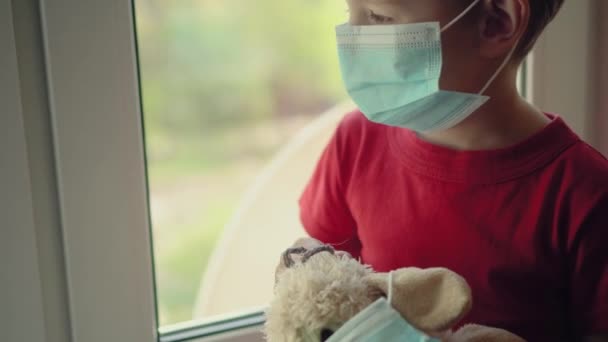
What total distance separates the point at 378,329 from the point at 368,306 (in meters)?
0.02

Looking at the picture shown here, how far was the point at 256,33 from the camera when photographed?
3.28 ft

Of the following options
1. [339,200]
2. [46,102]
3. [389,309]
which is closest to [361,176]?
[339,200]

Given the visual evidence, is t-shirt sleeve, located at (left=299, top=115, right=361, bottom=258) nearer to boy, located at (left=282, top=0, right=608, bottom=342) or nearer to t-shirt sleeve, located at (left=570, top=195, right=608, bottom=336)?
boy, located at (left=282, top=0, right=608, bottom=342)

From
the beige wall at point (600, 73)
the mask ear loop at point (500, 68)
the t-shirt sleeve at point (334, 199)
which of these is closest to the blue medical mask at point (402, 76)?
the mask ear loop at point (500, 68)

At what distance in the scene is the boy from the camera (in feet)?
2.24

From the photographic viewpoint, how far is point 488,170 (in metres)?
0.73

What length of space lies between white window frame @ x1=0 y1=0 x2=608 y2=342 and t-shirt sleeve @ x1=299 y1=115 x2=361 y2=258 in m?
0.23

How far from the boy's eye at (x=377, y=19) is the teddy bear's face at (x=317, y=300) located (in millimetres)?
278

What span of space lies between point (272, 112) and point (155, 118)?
24 cm

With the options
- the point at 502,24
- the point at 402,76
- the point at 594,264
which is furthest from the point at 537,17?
the point at 594,264

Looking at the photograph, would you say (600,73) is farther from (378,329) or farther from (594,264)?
(378,329)

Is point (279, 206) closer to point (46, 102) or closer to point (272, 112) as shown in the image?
point (272, 112)

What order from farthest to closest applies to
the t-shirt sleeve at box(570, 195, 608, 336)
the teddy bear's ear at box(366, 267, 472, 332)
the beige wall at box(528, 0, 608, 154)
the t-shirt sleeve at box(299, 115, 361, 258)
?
1. the beige wall at box(528, 0, 608, 154)
2. the t-shirt sleeve at box(299, 115, 361, 258)
3. the t-shirt sleeve at box(570, 195, 608, 336)
4. the teddy bear's ear at box(366, 267, 472, 332)

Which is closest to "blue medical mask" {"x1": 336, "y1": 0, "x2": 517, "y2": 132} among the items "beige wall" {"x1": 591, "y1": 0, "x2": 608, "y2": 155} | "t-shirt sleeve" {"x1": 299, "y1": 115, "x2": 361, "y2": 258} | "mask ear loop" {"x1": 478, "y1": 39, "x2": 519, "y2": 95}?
"mask ear loop" {"x1": 478, "y1": 39, "x2": 519, "y2": 95}
